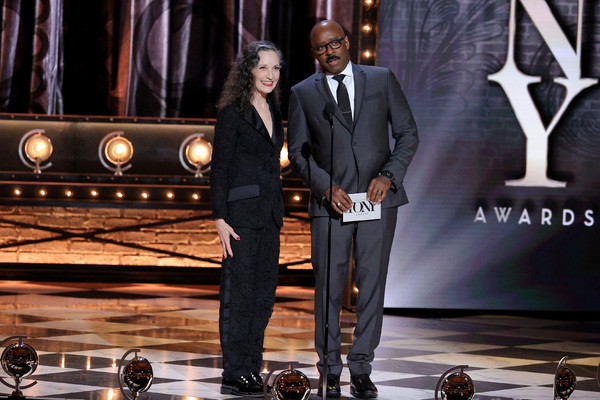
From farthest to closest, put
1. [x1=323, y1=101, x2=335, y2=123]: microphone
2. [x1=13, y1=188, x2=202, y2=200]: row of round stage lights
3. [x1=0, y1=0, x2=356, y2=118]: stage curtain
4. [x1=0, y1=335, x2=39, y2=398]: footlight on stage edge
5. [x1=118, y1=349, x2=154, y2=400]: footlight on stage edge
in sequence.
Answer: [x1=0, y1=0, x2=356, y2=118]: stage curtain, [x1=13, y1=188, x2=202, y2=200]: row of round stage lights, [x1=323, y1=101, x2=335, y2=123]: microphone, [x1=0, y1=335, x2=39, y2=398]: footlight on stage edge, [x1=118, y1=349, x2=154, y2=400]: footlight on stage edge

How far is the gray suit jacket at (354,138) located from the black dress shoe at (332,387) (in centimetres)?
56

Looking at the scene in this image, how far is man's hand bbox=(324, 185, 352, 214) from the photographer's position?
3.33 m

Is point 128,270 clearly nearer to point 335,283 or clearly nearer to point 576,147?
point 576,147

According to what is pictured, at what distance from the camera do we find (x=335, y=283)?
3.43m

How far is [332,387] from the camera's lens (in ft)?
10.9

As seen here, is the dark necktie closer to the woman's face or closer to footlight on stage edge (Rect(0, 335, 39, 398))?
the woman's face

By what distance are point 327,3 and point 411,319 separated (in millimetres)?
2757

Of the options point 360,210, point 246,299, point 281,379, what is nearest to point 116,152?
point 246,299

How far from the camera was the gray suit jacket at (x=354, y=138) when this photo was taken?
3432 millimetres

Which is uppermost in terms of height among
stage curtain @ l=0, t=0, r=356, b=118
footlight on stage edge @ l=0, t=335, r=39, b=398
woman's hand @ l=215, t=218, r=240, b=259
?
stage curtain @ l=0, t=0, r=356, b=118

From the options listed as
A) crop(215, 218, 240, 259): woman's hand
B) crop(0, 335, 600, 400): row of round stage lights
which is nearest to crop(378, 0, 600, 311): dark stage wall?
crop(215, 218, 240, 259): woman's hand

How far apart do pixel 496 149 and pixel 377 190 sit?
2.32m

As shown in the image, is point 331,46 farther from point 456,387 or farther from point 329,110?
point 456,387

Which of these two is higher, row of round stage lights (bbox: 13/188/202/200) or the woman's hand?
row of round stage lights (bbox: 13/188/202/200)
